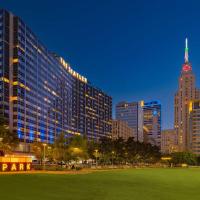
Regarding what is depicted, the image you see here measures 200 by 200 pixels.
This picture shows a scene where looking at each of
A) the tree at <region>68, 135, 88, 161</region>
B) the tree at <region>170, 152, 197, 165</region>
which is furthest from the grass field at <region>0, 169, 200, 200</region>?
the tree at <region>170, 152, 197, 165</region>

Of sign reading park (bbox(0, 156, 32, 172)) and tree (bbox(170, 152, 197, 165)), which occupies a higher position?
sign reading park (bbox(0, 156, 32, 172))

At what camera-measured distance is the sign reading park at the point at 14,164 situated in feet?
194

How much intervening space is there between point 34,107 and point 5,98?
87.4 feet

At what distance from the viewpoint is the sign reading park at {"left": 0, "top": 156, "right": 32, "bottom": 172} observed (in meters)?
59.1

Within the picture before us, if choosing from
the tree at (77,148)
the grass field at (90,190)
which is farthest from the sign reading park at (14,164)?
the tree at (77,148)

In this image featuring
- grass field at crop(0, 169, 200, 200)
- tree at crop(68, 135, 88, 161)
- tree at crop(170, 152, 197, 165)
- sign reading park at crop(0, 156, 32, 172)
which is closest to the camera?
grass field at crop(0, 169, 200, 200)

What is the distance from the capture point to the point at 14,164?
2438 inches

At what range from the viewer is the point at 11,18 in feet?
567

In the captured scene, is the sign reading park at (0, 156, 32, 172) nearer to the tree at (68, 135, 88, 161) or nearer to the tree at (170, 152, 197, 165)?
the tree at (68, 135, 88, 161)

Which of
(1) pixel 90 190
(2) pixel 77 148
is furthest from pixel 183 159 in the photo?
(1) pixel 90 190

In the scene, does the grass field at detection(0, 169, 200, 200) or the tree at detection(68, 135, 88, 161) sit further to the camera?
the tree at detection(68, 135, 88, 161)

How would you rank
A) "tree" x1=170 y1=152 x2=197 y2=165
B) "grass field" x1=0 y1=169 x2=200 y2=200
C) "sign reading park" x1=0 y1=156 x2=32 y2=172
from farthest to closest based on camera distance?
"tree" x1=170 y1=152 x2=197 y2=165, "sign reading park" x1=0 y1=156 x2=32 y2=172, "grass field" x1=0 y1=169 x2=200 y2=200

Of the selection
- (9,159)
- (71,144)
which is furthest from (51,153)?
(9,159)

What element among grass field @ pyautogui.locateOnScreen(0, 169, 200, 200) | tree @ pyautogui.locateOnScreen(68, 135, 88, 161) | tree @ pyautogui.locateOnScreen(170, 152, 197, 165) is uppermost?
grass field @ pyautogui.locateOnScreen(0, 169, 200, 200)
